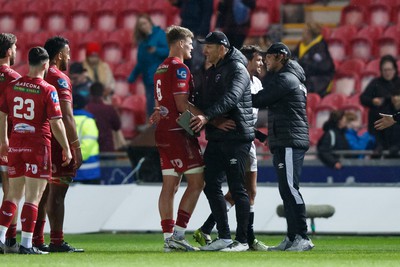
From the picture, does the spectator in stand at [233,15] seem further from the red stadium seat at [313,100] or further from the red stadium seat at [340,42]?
the red stadium seat at [340,42]

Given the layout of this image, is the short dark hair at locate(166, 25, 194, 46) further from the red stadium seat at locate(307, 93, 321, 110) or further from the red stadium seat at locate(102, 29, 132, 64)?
the red stadium seat at locate(102, 29, 132, 64)

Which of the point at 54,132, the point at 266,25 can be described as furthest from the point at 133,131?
the point at 54,132

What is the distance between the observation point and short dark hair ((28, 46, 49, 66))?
12570 millimetres

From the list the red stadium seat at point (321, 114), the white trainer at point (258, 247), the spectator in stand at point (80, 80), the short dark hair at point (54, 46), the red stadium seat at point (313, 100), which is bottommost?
the white trainer at point (258, 247)

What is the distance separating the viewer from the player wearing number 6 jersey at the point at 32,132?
12578 mm

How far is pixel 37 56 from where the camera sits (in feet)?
41.3

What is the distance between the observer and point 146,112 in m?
21.9

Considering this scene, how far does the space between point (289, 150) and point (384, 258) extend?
1.82 meters

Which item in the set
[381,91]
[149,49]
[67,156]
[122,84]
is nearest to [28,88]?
[67,156]

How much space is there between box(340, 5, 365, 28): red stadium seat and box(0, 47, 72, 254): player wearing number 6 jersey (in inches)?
442

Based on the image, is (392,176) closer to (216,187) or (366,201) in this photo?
(366,201)

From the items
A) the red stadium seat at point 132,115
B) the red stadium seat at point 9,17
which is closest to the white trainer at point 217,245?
the red stadium seat at point 132,115

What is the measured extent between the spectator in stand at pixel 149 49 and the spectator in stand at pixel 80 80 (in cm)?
91

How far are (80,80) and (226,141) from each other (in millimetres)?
8645
